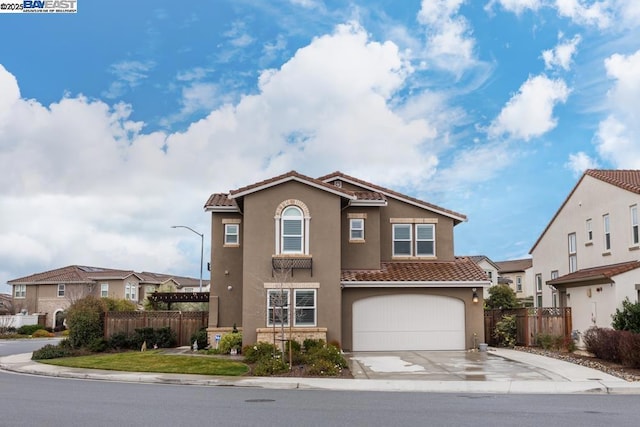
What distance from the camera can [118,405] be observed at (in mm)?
13906

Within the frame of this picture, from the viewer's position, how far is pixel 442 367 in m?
21.7

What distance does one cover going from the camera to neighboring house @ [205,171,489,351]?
26.0 meters

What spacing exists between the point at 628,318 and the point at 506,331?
289 inches

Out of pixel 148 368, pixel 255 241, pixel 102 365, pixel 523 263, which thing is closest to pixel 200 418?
pixel 148 368

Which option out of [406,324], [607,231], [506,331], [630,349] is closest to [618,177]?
[607,231]

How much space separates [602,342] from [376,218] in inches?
427

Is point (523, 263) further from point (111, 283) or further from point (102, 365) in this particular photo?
point (102, 365)

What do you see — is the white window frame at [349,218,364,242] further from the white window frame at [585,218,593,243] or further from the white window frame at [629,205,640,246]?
the white window frame at [585,218,593,243]

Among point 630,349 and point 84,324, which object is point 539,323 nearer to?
point 630,349

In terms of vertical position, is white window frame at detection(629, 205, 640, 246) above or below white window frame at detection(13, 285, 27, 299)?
above

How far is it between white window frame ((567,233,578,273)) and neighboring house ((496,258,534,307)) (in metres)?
35.3

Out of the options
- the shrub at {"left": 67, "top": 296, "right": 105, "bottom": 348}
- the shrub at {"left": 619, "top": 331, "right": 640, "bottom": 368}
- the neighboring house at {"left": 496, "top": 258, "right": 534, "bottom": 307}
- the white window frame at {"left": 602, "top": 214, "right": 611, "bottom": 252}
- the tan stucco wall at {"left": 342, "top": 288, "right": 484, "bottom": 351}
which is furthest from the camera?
the neighboring house at {"left": 496, "top": 258, "right": 534, "bottom": 307}

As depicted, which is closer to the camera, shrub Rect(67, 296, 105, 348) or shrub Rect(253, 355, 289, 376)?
shrub Rect(253, 355, 289, 376)

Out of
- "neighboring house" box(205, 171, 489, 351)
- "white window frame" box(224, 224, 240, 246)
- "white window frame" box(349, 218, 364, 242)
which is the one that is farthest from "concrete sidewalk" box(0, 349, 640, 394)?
"white window frame" box(349, 218, 364, 242)
